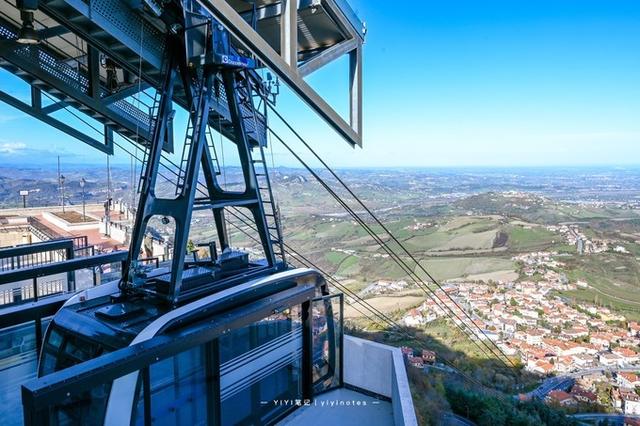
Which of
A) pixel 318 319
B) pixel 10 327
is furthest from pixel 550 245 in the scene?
pixel 10 327

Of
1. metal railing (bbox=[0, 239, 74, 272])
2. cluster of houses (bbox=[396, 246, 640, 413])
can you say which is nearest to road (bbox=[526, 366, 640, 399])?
cluster of houses (bbox=[396, 246, 640, 413])

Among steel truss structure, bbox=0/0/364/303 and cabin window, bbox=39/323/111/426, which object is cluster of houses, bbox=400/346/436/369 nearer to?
steel truss structure, bbox=0/0/364/303

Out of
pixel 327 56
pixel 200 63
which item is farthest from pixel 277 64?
pixel 200 63

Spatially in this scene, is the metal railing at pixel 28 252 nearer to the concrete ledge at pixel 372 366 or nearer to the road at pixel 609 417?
the concrete ledge at pixel 372 366

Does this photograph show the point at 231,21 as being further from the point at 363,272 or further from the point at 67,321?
the point at 363,272

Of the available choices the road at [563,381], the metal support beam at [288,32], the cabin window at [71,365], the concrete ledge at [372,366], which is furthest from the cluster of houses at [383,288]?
the metal support beam at [288,32]

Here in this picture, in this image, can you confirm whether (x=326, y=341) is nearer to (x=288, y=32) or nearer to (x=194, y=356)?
(x=194, y=356)
